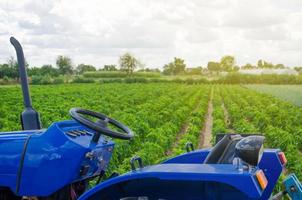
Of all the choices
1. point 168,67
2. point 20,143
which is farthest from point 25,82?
point 168,67

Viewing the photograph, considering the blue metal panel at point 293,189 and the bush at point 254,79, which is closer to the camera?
the blue metal panel at point 293,189

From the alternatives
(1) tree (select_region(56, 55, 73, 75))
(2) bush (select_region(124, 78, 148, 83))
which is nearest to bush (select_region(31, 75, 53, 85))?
→ (2) bush (select_region(124, 78, 148, 83))

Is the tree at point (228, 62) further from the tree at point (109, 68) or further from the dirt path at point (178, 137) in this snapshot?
the dirt path at point (178, 137)

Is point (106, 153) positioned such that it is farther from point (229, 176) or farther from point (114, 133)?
point (229, 176)

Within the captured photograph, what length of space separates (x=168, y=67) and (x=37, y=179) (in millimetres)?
118410

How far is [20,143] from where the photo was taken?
3.47m

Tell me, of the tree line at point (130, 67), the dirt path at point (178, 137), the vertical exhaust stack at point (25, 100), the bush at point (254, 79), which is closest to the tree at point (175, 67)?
the tree line at point (130, 67)

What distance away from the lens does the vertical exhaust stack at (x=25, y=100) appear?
158 inches

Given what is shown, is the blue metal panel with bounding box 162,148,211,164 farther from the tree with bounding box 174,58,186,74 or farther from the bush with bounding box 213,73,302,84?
the tree with bounding box 174,58,186,74

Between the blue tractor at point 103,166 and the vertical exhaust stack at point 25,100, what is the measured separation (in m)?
0.38

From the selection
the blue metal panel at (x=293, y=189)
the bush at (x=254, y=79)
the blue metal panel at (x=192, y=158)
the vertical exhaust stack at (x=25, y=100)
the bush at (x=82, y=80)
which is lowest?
the bush at (x=254, y=79)

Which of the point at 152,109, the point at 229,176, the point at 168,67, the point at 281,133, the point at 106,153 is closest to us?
the point at 229,176

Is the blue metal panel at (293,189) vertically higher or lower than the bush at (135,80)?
higher

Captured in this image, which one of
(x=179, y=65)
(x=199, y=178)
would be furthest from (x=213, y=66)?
(x=199, y=178)
